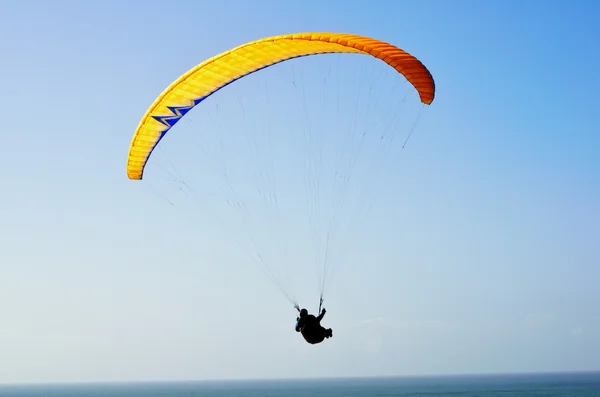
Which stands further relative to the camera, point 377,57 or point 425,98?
point 425,98

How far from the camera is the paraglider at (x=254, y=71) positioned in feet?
54.4

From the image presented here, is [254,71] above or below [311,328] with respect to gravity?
above

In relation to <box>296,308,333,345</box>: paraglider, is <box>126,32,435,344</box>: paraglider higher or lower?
higher

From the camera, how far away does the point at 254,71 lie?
1797 cm

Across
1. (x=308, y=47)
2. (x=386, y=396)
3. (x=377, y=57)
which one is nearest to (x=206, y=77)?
(x=308, y=47)

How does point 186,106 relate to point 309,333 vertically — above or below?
above

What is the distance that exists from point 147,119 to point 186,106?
1.00 metres

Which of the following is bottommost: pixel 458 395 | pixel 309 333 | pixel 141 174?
pixel 309 333

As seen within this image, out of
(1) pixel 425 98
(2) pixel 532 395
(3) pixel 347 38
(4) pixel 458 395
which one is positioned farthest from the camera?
(4) pixel 458 395

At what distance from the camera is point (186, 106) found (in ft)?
61.0

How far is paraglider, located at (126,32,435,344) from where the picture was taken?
54.4 feet

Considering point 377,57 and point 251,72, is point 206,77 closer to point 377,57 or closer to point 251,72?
point 251,72

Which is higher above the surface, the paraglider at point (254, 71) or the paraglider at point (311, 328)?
the paraglider at point (254, 71)

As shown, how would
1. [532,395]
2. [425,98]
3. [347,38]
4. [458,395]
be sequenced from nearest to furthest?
[347,38] < [425,98] < [532,395] < [458,395]
